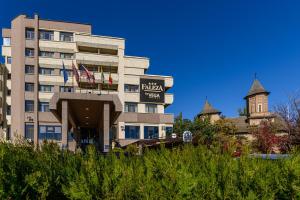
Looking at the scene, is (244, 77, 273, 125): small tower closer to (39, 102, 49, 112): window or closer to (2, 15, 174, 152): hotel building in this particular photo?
(2, 15, 174, 152): hotel building

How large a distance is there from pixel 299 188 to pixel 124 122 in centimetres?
4371

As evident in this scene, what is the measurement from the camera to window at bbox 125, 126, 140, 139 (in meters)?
47.6

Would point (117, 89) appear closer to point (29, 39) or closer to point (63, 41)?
point (63, 41)

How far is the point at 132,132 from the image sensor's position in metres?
47.9

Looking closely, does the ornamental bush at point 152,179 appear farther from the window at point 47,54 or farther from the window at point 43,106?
the window at point 47,54

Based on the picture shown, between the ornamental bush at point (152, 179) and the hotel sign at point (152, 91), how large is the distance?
1753 inches

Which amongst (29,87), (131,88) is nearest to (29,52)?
(29,87)

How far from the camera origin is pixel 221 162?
14.8ft

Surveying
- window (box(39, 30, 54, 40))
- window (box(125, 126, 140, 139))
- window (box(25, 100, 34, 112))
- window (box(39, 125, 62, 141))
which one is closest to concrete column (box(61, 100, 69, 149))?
window (box(39, 125, 62, 141))

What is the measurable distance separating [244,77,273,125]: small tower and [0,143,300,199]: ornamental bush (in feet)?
264

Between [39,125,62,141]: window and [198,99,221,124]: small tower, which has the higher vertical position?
[198,99,221,124]: small tower

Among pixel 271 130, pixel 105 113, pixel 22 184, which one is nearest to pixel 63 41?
pixel 105 113

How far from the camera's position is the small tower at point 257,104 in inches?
3228

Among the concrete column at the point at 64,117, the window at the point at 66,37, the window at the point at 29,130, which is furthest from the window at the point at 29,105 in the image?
the concrete column at the point at 64,117
